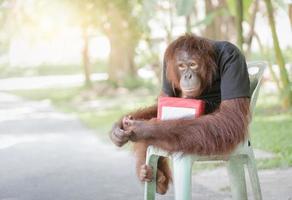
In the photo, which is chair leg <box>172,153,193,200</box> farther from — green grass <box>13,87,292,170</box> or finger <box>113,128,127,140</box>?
green grass <box>13,87,292,170</box>

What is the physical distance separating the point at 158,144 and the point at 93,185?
2.12 meters

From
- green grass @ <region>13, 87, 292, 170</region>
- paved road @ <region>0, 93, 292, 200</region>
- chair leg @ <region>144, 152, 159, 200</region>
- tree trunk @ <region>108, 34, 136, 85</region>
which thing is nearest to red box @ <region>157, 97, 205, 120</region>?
chair leg @ <region>144, 152, 159, 200</region>

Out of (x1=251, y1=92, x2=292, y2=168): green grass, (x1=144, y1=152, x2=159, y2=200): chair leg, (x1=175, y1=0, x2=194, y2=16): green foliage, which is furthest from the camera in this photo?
(x1=175, y1=0, x2=194, y2=16): green foliage

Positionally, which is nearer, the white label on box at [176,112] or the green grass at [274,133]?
the white label on box at [176,112]

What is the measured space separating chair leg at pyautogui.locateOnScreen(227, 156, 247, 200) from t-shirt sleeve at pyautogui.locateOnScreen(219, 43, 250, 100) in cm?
50

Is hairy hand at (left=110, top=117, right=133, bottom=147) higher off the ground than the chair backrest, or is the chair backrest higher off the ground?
the chair backrest

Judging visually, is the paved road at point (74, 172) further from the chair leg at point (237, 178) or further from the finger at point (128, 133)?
the finger at point (128, 133)

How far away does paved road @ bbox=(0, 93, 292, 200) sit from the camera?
4.28m

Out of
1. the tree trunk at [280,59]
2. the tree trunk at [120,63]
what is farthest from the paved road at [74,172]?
the tree trunk at [120,63]

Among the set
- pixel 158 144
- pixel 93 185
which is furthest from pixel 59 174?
pixel 158 144

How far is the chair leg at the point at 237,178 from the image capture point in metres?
3.13

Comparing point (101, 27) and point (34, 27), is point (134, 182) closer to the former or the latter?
point (101, 27)

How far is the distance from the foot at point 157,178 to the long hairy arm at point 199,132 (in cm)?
29

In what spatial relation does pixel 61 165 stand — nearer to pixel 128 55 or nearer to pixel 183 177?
pixel 183 177
